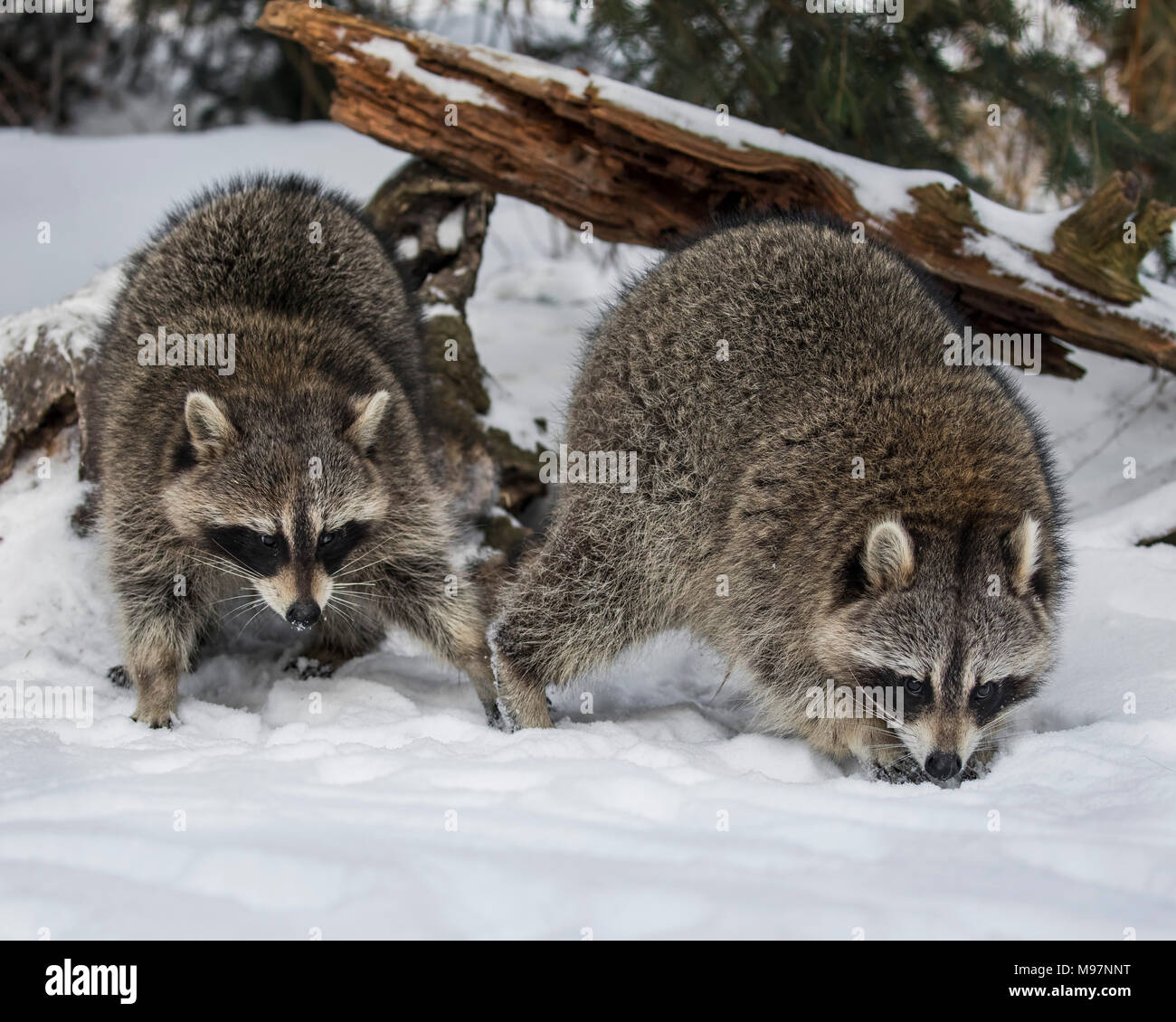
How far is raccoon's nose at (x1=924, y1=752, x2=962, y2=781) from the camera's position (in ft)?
12.5

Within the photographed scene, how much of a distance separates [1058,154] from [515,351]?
11.3 ft

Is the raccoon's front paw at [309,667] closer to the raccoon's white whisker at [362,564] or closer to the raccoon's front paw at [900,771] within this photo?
the raccoon's white whisker at [362,564]

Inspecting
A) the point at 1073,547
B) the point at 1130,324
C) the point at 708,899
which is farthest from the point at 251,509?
the point at 1130,324

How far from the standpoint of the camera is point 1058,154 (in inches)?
257

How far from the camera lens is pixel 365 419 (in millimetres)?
4668

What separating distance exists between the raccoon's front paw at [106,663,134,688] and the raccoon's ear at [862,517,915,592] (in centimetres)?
305

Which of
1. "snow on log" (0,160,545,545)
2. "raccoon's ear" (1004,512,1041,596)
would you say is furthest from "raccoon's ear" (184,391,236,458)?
"raccoon's ear" (1004,512,1041,596)

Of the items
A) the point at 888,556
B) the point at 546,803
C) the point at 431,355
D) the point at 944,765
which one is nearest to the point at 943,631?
the point at 888,556

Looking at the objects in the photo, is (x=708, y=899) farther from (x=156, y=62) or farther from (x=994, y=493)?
(x=156, y=62)

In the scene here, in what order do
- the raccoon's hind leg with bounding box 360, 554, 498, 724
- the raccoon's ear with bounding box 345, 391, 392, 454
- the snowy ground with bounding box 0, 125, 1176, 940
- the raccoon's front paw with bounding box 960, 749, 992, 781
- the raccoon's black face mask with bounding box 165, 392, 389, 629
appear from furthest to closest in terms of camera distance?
the raccoon's hind leg with bounding box 360, 554, 498, 724 → the raccoon's ear with bounding box 345, 391, 392, 454 → the raccoon's black face mask with bounding box 165, 392, 389, 629 → the raccoon's front paw with bounding box 960, 749, 992, 781 → the snowy ground with bounding box 0, 125, 1176, 940

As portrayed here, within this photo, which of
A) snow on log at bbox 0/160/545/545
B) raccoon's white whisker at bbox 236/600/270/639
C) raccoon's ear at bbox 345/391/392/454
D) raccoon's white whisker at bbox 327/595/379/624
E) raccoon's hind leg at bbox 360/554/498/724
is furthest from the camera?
snow on log at bbox 0/160/545/545

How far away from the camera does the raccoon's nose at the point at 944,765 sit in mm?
3812

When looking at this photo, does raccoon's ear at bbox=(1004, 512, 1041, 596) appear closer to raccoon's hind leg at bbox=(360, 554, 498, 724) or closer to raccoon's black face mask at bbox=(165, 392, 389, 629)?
raccoon's hind leg at bbox=(360, 554, 498, 724)

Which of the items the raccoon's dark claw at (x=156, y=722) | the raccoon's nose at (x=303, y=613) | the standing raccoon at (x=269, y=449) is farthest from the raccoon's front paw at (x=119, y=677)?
the raccoon's nose at (x=303, y=613)
